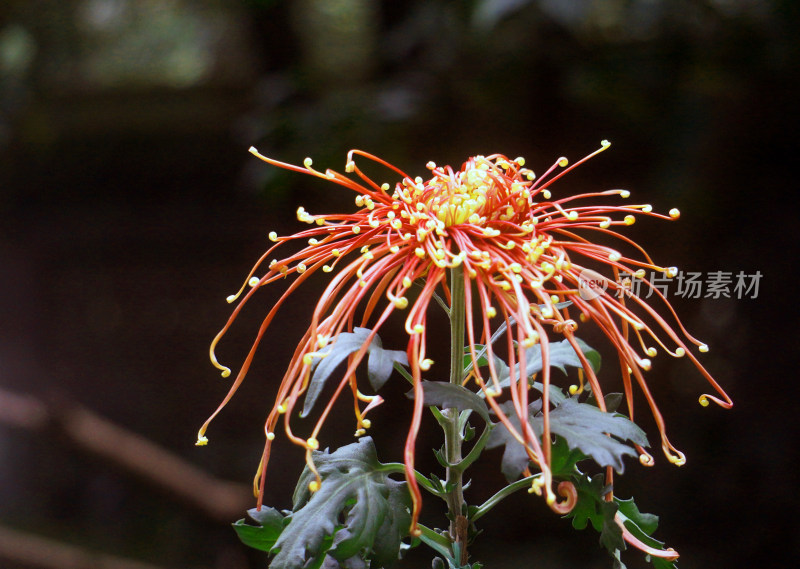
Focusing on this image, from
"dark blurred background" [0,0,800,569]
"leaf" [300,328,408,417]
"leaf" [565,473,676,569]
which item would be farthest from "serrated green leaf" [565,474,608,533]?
"dark blurred background" [0,0,800,569]

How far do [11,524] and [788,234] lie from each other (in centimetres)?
148

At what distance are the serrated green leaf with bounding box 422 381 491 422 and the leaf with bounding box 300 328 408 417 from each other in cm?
2

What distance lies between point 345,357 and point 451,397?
0.18 ft

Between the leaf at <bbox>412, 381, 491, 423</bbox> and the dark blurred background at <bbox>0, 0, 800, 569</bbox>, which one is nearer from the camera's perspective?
the leaf at <bbox>412, 381, 491, 423</bbox>

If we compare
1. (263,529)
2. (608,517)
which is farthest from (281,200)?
(608,517)

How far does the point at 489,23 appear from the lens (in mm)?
925

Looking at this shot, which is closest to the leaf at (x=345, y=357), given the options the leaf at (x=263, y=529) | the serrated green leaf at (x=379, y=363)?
the serrated green leaf at (x=379, y=363)

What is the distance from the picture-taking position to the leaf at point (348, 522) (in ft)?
1.19

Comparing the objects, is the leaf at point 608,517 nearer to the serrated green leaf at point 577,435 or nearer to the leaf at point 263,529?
the serrated green leaf at point 577,435

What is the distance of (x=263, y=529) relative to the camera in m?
0.44

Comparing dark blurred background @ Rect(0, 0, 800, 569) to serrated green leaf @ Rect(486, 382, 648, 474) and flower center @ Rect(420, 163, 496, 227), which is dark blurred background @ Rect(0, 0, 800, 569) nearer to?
flower center @ Rect(420, 163, 496, 227)

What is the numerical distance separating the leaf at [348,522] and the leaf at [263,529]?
1.5 inches

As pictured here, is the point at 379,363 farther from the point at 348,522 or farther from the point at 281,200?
the point at 281,200

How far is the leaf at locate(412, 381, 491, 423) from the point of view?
35 centimetres
